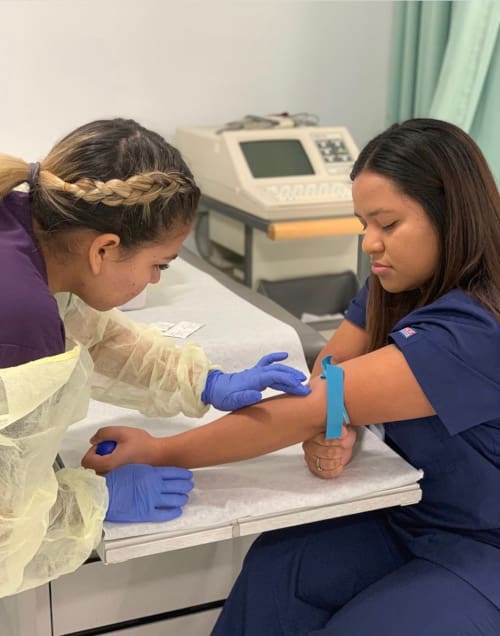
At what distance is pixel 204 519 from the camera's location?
111 cm

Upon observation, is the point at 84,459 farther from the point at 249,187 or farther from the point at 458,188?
the point at 249,187

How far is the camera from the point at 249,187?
8.02 feet

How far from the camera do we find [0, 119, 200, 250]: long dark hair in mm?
1094

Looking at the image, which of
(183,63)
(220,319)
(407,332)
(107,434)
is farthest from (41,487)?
(183,63)

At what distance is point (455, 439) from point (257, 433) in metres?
0.32

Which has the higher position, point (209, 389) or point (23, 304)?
point (23, 304)

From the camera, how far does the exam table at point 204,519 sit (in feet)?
3.65

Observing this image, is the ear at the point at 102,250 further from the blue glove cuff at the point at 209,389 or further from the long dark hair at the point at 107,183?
the blue glove cuff at the point at 209,389

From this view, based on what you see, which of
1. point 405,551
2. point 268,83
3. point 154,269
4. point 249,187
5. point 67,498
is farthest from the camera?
point 268,83

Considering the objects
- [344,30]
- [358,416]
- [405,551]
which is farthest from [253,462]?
[344,30]

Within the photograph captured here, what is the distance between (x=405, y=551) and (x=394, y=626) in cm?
23

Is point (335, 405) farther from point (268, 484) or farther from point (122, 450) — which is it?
point (122, 450)

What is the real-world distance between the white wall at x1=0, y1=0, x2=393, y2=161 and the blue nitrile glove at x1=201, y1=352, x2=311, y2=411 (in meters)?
1.69

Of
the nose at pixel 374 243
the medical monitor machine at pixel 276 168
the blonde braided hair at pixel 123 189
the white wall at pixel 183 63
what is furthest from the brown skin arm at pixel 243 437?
the white wall at pixel 183 63
